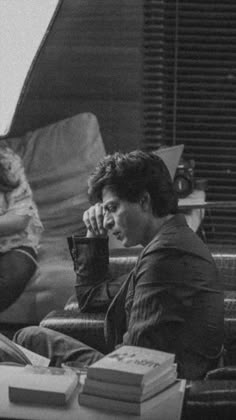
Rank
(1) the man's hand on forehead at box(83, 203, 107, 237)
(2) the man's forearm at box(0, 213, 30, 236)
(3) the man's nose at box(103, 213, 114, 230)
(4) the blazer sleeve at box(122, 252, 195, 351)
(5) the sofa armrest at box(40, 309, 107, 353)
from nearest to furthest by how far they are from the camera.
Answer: (4) the blazer sleeve at box(122, 252, 195, 351) → (3) the man's nose at box(103, 213, 114, 230) → (5) the sofa armrest at box(40, 309, 107, 353) → (1) the man's hand on forehead at box(83, 203, 107, 237) → (2) the man's forearm at box(0, 213, 30, 236)

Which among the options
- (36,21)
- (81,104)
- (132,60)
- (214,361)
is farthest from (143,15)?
(214,361)

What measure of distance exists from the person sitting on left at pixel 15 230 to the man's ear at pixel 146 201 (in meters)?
2.02

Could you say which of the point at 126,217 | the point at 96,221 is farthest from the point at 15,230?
the point at 126,217

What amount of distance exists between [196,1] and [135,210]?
3009 mm

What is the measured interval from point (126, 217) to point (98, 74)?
2823 millimetres

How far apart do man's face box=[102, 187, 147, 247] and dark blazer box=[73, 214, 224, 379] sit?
11cm

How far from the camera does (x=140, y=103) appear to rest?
5.52 meters

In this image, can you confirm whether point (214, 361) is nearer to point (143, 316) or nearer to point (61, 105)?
point (143, 316)

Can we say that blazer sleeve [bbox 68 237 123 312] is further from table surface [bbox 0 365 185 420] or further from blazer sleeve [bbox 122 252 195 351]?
table surface [bbox 0 365 185 420]

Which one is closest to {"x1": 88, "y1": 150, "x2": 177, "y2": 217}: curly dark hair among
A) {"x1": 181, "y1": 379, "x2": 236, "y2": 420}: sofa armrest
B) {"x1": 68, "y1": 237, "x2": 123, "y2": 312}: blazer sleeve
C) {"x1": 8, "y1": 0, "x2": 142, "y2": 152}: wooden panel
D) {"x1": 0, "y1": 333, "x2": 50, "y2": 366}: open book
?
{"x1": 68, "y1": 237, "x2": 123, "y2": 312}: blazer sleeve

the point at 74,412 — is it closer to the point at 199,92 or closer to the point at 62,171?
the point at 62,171

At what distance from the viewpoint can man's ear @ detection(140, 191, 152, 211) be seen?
2.82 m

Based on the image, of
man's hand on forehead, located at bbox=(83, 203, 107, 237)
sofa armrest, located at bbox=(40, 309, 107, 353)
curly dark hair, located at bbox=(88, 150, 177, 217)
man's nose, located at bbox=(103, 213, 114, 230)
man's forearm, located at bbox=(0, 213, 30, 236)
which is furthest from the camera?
man's forearm, located at bbox=(0, 213, 30, 236)

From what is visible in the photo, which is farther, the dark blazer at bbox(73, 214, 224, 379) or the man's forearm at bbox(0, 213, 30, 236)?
the man's forearm at bbox(0, 213, 30, 236)
